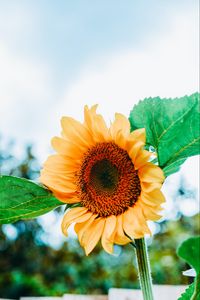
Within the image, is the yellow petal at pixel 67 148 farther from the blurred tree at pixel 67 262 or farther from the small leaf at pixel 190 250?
the blurred tree at pixel 67 262

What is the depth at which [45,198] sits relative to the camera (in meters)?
0.48

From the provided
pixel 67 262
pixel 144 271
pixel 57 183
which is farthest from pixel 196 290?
pixel 67 262

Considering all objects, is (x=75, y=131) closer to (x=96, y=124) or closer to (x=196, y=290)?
(x=96, y=124)

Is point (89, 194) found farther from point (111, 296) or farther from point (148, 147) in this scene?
point (111, 296)

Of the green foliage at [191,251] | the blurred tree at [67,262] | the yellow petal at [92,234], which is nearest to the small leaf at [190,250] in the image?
the green foliage at [191,251]

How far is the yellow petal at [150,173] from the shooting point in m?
0.42

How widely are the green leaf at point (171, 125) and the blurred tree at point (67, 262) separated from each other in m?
2.54

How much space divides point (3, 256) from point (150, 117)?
11.9 ft

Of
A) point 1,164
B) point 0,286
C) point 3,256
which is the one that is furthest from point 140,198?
point 1,164

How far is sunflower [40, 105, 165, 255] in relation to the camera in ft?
1.42

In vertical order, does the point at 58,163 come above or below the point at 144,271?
above

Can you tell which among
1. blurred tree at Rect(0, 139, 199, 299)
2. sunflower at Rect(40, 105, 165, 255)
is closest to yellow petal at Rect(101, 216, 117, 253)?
sunflower at Rect(40, 105, 165, 255)

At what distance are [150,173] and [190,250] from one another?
79mm

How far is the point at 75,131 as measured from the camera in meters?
0.47
